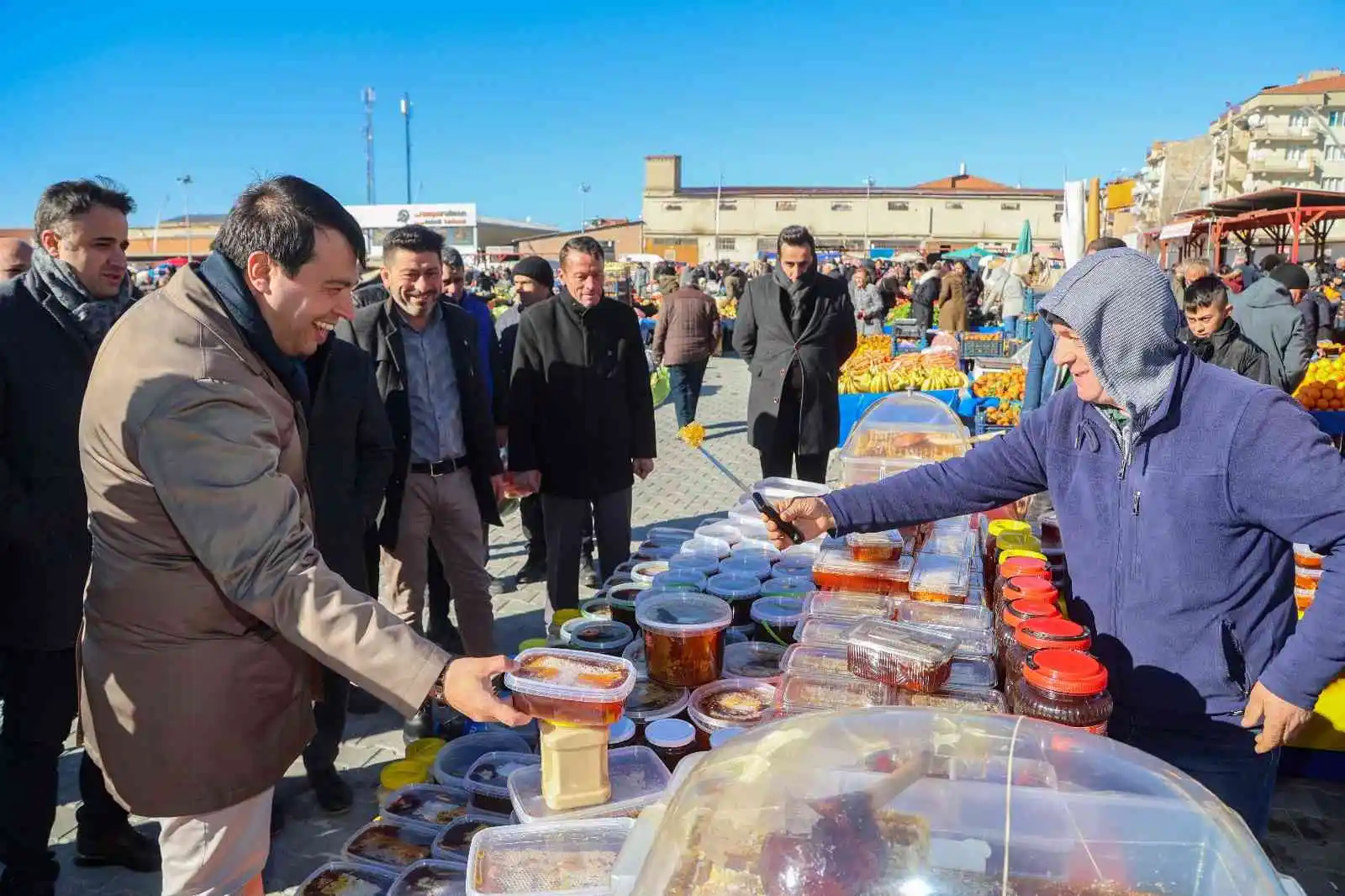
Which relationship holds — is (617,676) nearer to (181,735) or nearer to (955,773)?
Result: (955,773)

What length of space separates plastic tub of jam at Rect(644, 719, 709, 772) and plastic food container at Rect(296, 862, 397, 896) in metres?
0.67

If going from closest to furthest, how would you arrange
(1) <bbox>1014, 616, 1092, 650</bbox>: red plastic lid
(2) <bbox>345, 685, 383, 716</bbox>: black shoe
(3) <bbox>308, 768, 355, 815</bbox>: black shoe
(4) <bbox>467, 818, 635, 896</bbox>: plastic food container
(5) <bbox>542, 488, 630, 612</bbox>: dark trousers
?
(4) <bbox>467, 818, 635, 896</bbox>: plastic food container, (1) <bbox>1014, 616, 1092, 650</bbox>: red plastic lid, (3) <bbox>308, 768, 355, 815</bbox>: black shoe, (2) <bbox>345, 685, 383, 716</bbox>: black shoe, (5) <bbox>542, 488, 630, 612</bbox>: dark trousers

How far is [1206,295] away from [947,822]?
4961mm

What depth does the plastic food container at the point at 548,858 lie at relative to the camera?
1546 mm

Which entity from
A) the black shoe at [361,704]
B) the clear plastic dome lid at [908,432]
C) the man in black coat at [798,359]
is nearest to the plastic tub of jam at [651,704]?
the clear plastic dome lid at [908,432]

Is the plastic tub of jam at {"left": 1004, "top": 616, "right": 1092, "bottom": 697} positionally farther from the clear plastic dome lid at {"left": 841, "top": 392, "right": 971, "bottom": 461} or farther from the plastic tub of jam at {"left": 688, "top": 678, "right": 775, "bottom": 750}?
the clear plastic dome lid at {"left": 841, "top": 392, "right": 971, "bottom": 461}

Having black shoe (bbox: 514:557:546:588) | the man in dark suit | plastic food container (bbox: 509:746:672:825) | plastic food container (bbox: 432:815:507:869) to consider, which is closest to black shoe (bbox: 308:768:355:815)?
the man in dark suit

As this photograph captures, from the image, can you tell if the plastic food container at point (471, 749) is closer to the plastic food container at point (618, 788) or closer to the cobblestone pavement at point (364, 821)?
the plastic food container at point (618, 788)

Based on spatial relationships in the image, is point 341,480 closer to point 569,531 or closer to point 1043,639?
point 569,531

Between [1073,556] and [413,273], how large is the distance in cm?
285

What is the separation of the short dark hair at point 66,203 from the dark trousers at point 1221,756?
3.53 m

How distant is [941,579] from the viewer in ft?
8.66

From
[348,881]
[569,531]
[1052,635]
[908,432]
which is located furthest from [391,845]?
[908,432]

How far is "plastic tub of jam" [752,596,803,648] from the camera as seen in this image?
2650mm
